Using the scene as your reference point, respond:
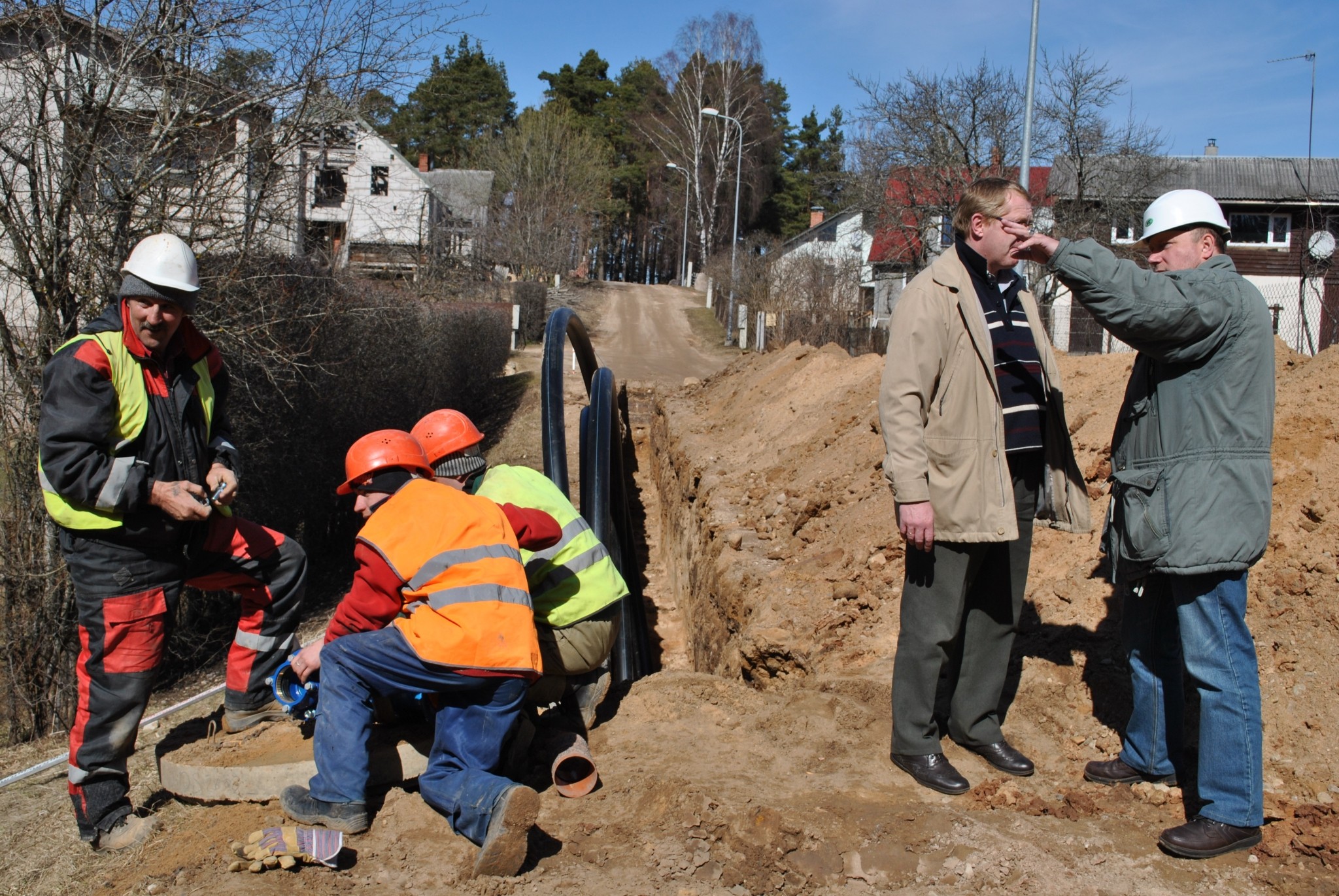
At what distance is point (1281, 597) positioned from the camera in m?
3.82

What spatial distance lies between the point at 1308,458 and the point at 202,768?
4.88m

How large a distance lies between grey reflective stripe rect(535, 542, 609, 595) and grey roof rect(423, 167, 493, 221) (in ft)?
134

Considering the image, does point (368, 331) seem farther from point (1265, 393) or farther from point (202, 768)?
point (1265, 393)

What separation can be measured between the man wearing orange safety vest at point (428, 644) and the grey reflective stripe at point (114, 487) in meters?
0.81

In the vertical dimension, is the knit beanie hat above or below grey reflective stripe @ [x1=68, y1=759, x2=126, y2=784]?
above

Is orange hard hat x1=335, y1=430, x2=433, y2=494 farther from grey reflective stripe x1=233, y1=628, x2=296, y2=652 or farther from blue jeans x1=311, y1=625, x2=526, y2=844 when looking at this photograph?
grey reflective stripe x1=233, y1=628, x2=296, y2=652

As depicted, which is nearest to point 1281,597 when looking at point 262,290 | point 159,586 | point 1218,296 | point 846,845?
point 1218,296

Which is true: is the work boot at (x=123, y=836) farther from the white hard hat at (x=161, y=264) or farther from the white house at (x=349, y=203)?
the white house at (x=349, y=203)

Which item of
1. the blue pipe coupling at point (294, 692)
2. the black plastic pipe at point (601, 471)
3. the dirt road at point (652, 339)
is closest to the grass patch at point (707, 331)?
the dirt road at point (652, 339)

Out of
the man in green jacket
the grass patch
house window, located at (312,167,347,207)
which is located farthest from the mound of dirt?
the grass patch

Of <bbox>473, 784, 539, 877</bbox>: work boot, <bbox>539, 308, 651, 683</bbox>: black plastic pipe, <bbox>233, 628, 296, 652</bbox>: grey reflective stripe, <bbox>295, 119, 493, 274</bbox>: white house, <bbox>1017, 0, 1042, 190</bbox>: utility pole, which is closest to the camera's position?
<bbox>473, 784, 539, 877</bbox>: work boot

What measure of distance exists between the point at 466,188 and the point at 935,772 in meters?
46.0

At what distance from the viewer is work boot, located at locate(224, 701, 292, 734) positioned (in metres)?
3.93

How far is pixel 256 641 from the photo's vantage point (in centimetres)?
395
